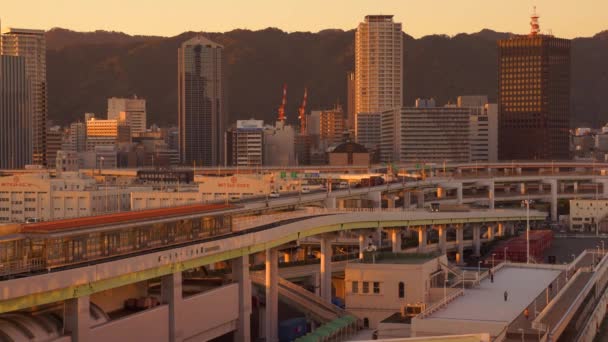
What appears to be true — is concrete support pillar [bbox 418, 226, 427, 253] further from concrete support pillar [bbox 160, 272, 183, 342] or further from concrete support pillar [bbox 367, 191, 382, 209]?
concrete support pillar [bbox 160, 272, 183, 342]

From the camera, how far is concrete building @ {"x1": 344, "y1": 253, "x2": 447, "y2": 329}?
5409 centimetres

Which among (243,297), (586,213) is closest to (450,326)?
(243,297)

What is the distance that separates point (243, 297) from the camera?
5022 centimetres

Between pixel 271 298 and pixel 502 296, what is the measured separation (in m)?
10.5

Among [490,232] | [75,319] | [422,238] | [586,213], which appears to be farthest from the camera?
[586,213]

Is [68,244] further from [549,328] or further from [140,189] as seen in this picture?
[140,189]

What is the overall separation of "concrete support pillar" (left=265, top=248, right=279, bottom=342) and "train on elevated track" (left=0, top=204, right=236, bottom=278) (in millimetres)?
3640

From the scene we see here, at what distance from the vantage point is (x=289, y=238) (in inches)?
2227

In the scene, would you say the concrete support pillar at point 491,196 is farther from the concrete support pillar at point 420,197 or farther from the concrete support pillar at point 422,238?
the concrete support pillar at point 422,238

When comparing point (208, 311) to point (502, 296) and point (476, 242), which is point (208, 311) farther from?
point (476, 242)

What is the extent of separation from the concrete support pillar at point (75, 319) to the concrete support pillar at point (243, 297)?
11621 mm

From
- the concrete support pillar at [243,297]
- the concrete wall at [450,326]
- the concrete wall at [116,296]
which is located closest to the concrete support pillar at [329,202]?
the concrete support pillar at [243,297]

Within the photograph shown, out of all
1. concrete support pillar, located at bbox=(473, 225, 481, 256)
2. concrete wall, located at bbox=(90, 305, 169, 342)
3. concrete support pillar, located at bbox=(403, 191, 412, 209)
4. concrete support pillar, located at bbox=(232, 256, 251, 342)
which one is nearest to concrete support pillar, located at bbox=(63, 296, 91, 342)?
concrete wall, located at bbox=(90, 305, 169, 342)

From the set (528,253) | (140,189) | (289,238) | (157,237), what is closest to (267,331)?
(289,238)
